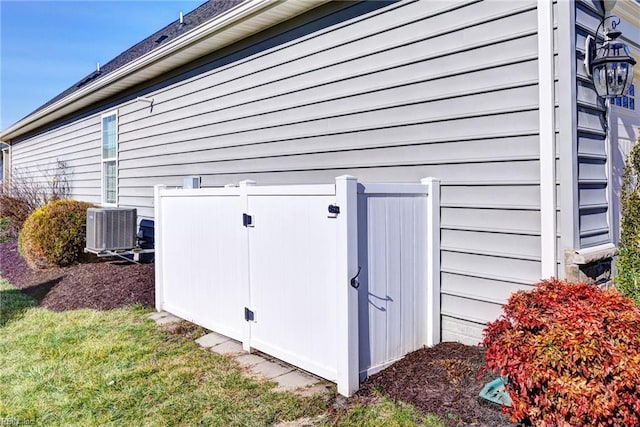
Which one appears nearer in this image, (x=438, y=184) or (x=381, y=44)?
(x=438, y=184)

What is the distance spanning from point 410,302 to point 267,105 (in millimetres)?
3359

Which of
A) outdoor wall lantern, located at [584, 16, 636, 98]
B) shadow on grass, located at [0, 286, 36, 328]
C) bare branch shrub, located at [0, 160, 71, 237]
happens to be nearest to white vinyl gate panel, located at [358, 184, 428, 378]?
outdoor wall lantern, located at [584, 16, 636, 98]

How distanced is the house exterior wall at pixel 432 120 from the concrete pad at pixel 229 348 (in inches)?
73.6

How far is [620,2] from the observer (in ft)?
12.2

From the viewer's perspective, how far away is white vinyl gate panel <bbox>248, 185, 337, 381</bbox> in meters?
3.23

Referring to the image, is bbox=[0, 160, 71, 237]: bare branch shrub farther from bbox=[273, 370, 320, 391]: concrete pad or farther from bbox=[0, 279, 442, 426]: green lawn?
bbox=[273, 370, 320, 391]: concrete pad

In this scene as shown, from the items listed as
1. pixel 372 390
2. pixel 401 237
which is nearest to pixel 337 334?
pixel 372 390

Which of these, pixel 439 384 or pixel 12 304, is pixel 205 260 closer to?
pixel 439 384

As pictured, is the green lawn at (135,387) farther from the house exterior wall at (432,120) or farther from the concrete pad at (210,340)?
the house exterior wall at (432,120)

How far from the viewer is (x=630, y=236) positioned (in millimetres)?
3492

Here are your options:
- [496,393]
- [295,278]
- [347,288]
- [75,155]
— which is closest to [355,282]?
[347,288]

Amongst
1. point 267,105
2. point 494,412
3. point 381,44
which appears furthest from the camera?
point 267,105

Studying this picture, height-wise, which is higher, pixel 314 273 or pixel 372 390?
pixel 314 273

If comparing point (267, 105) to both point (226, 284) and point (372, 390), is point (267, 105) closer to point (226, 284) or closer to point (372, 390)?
→ point (226, 284)
